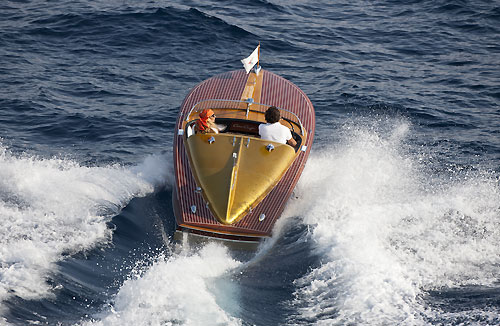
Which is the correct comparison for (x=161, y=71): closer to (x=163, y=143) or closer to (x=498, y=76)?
(x=163, y=143)

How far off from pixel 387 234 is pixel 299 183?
6.53 feet

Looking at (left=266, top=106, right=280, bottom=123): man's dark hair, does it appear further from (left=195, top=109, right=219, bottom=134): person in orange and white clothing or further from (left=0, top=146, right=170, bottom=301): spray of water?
(left=0, top=146, right=170, bottom=301): spray of water

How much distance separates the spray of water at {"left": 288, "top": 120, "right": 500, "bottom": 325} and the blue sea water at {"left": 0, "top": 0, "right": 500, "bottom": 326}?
29mm

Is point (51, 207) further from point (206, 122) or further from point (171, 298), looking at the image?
point (171, 298)

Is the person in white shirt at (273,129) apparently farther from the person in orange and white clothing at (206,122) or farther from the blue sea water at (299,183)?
the blue sea water at (299,183)

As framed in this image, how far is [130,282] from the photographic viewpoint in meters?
6.39

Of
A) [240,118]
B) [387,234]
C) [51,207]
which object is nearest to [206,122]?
[240,118]

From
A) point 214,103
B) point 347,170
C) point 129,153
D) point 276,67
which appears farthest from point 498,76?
point 129,153

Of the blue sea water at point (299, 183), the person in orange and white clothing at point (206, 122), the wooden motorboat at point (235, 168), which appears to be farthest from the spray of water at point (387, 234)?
the person in orange and white clothing at point (206, 122)

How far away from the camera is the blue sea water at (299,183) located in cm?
639

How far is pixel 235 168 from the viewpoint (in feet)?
26.5

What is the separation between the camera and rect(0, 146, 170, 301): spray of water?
654 cm

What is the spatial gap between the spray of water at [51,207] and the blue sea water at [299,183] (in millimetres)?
29

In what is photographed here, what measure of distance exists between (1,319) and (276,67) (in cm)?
956
